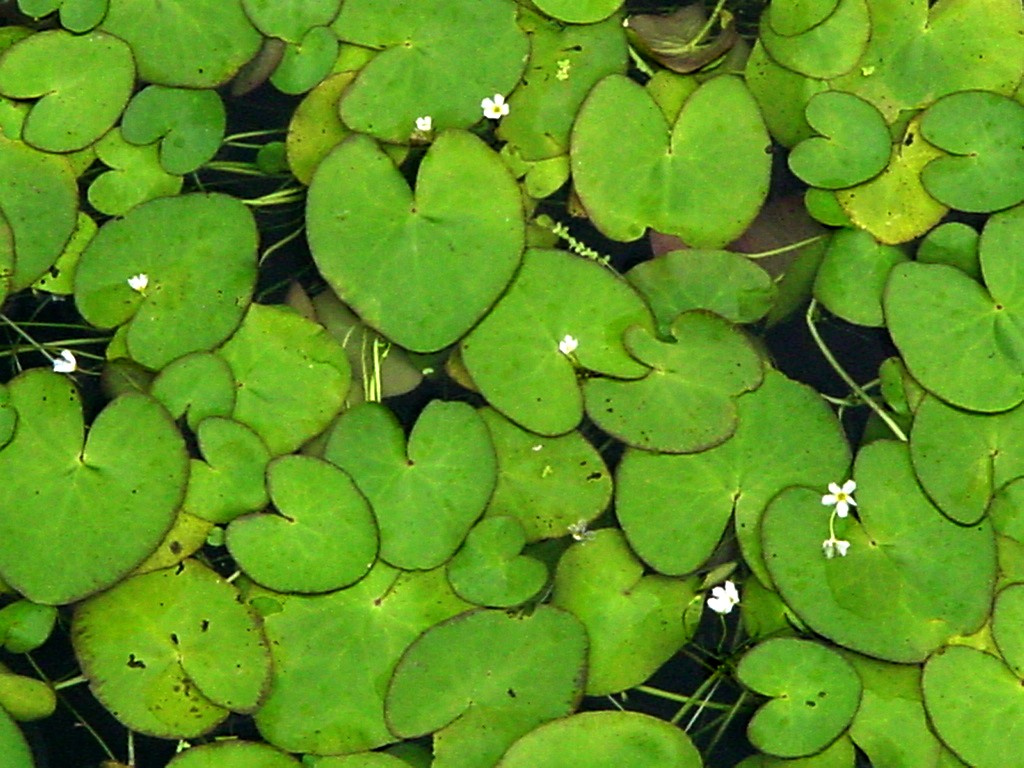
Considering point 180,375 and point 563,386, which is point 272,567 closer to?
point 180,375

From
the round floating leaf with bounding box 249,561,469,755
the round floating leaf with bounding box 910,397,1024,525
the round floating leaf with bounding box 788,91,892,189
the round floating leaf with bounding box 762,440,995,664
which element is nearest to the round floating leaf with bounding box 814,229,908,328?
the round floating leaf with bounding box 788,91,892,189

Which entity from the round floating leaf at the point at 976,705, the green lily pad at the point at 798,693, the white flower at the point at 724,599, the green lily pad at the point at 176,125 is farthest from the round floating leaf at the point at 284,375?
the round floating leaf at the point at 976,705

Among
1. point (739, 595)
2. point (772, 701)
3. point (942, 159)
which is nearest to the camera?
point (772, 701)

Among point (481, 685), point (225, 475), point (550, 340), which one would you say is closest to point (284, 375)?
point (225, 475)

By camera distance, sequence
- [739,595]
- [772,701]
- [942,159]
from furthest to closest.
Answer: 1. [942,159]
2. [739,595]
3. [772,701]

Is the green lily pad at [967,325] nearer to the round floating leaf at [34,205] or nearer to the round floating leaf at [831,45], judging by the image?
the round floating leaf at [831,45]

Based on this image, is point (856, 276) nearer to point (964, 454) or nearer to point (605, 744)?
point (964, 454)

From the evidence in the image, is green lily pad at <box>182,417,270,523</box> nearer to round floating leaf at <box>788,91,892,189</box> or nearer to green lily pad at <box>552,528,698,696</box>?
green lily pad at <box>552,528,698,696</box>

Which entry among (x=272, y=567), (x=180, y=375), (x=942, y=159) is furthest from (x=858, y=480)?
(x=180, y=375)
